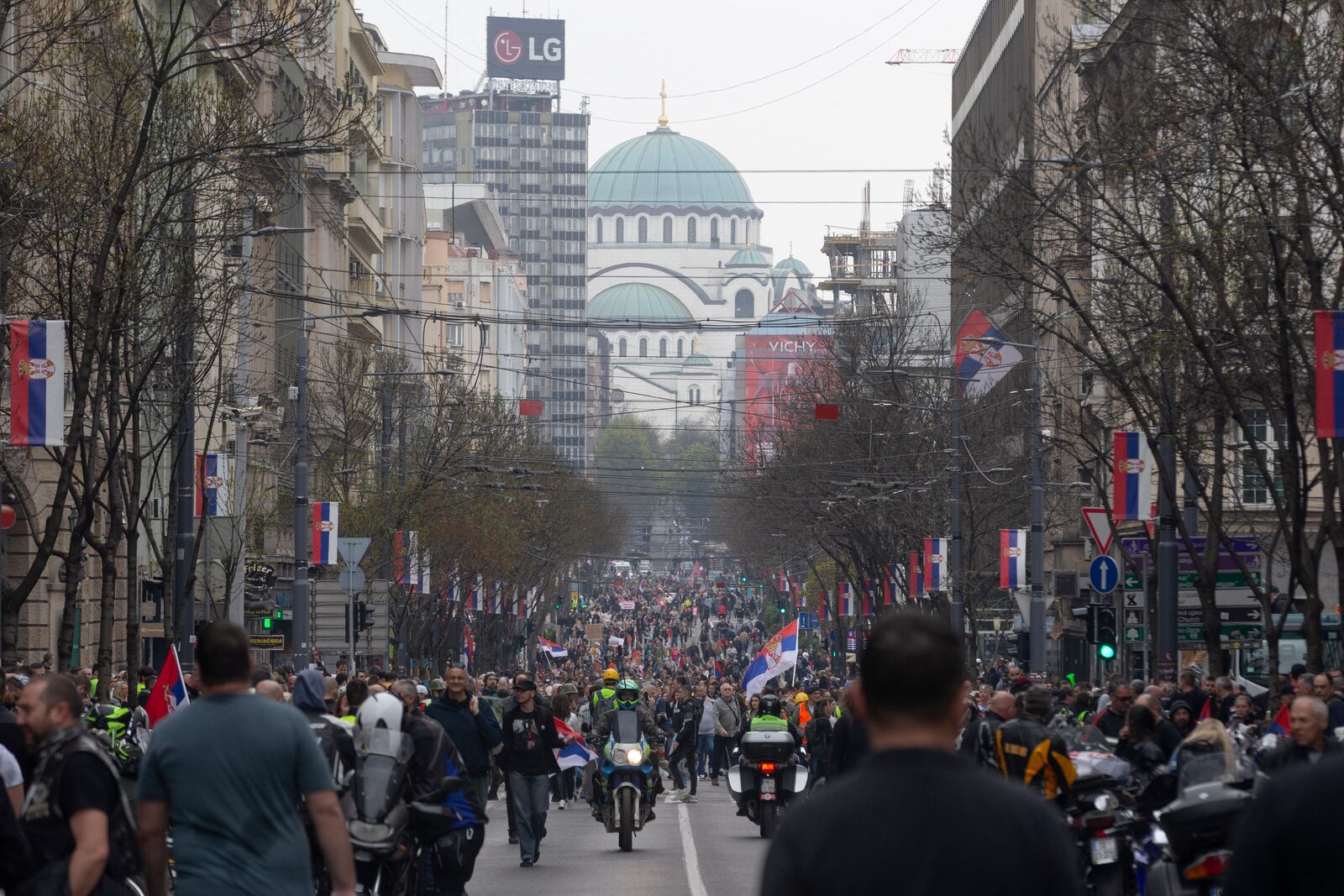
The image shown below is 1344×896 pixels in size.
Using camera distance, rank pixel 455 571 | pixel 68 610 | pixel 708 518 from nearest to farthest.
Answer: pixel 68 610
pixel 455 571
pixel 708 518

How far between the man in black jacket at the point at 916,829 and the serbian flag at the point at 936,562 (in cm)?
4509

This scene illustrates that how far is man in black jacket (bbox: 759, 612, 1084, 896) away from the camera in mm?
3949

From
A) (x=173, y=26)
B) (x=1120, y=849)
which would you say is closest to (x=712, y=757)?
(x=173, y=26)

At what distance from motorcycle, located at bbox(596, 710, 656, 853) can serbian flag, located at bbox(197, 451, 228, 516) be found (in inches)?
539

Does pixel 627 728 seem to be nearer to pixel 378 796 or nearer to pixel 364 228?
pixel 378 796

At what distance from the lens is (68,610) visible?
24328 millimetres

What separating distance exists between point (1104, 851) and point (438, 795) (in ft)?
11.2

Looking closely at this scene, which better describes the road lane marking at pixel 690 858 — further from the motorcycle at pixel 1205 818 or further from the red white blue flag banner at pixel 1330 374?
the motorcycle at pixel 1205 818

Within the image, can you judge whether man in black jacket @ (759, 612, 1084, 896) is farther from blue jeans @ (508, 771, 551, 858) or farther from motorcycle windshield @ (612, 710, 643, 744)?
motorcycle windshield @ (612, 710, 643, 744)

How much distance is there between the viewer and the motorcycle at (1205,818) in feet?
34.5

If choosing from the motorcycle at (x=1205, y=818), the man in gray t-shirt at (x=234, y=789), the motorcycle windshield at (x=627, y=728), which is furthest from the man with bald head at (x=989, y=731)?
the motorcycle windshield at (x=627, y=728)

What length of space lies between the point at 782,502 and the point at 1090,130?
1743 inches

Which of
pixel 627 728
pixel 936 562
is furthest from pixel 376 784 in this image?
pixel 936 562

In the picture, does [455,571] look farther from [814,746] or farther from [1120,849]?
[1120,849]
